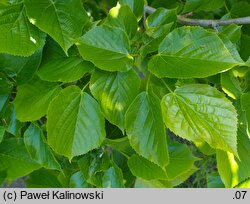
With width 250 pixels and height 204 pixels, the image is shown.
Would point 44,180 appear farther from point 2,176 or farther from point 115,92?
point 115,92

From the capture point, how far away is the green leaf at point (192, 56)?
63 centimetres

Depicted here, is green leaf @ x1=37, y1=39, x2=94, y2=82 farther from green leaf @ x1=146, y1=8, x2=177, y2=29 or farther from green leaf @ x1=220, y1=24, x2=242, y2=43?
green leaf @ x1=220, y1=24, x2=242, y2=43

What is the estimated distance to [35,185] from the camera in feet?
3.47

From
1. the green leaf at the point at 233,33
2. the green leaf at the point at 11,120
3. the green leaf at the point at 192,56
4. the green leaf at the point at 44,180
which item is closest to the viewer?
the green leaf at the point at 192,56

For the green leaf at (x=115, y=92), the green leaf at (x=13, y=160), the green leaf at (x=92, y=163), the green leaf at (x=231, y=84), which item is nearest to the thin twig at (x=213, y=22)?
the green leaf at (x=231, y=84)

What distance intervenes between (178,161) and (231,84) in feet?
0.88

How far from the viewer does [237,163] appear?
2.53ft

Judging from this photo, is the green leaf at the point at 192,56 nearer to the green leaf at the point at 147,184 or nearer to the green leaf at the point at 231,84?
the green leaf at the point at 231,84

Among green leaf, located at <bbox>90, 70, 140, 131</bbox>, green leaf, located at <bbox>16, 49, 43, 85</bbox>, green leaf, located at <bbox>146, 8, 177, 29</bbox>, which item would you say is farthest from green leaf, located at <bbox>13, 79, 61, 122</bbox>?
green leaf, located at <bbox>146, 8, 177, 29</bbox>

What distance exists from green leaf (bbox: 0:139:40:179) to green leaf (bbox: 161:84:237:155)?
41 cm

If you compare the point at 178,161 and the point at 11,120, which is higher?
the point at 11,120

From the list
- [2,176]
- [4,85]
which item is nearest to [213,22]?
[4,85]

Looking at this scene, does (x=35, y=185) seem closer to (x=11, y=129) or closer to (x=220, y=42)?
(x=11, y=129)

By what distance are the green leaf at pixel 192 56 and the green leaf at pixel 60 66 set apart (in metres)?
0.14
